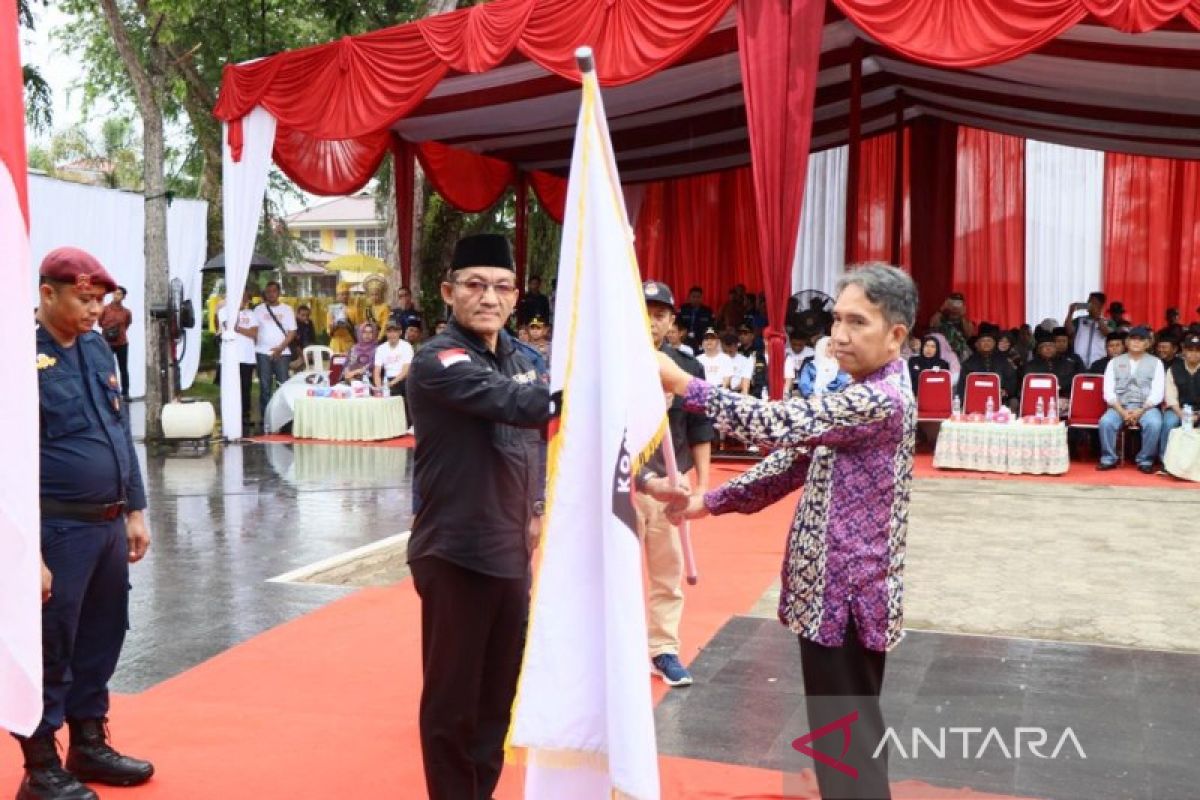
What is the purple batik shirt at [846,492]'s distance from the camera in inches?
98.1

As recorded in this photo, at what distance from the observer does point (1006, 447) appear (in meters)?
10.6

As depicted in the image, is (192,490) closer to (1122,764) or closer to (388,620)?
(388,620)

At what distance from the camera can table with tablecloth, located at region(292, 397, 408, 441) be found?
12.8 m

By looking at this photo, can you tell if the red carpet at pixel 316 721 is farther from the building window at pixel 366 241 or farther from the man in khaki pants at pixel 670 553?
the building window at pixel 366 241

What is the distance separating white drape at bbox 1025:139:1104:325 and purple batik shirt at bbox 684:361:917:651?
14654mm

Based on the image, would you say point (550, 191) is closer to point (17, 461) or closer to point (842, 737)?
point (842, 737)

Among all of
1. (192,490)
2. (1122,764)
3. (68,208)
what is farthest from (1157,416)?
(68,208)

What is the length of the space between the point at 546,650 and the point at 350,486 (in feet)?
24.4

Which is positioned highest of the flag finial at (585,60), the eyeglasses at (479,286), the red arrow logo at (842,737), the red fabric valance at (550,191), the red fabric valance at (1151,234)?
the red fabric valance at (550,191)

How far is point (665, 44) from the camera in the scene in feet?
30.4

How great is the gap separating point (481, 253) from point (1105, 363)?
10.3 m

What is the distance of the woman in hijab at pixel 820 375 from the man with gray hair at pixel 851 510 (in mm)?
8104

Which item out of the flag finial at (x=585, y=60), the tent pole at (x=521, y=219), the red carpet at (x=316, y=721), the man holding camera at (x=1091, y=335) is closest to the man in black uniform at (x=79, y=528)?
the red carpet at (x=316, y=721)

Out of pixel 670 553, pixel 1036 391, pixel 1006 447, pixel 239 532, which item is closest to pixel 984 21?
pixel 1006 447
